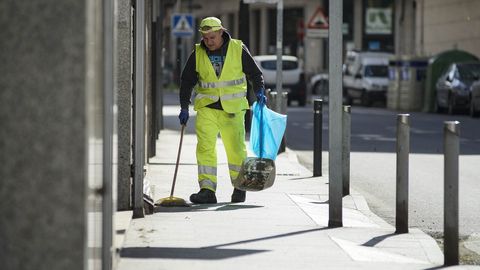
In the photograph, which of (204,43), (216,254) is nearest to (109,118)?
(216,254)

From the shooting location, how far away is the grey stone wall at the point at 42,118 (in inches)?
184

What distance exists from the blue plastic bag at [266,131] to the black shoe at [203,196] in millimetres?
564

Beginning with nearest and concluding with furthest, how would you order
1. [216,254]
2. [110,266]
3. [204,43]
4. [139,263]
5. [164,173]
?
[110,266]
[139,263]
[216,254]
[204,43]
[164,173]

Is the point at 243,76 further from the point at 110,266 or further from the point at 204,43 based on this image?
the point at 110,266

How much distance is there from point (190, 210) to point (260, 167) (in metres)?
0.88

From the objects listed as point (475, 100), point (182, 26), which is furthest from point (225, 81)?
point (182, 26)

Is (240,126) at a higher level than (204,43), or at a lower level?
lower

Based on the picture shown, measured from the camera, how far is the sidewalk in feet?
26.6

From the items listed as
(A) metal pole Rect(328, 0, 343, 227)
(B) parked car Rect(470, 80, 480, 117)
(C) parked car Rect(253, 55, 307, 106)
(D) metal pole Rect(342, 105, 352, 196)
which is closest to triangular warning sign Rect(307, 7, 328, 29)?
(B) parked car Rect(470, 80, 480, 117)

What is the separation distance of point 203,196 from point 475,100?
24.9 meters

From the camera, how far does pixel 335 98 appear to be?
998cm

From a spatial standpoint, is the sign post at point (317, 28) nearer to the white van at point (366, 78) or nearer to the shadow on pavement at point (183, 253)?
the white van at point (366, 78)

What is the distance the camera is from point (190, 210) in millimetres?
11148

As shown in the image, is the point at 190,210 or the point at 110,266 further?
the point at 190,210
